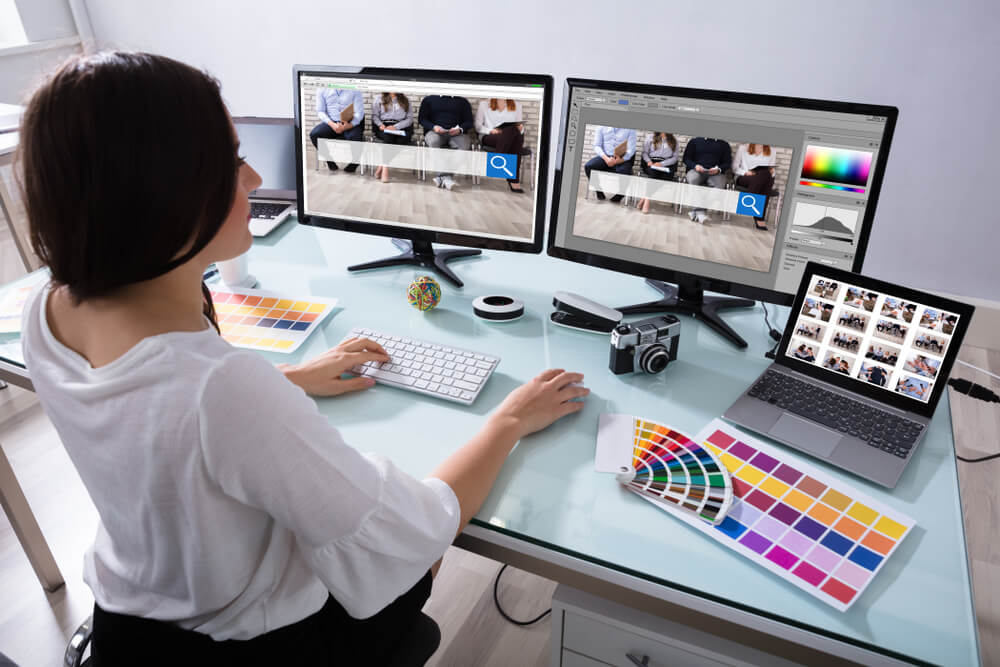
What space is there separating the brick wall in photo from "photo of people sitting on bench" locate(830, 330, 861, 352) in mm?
692

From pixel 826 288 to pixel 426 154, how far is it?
0.87m

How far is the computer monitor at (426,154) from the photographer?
142 cm

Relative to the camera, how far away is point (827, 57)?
2.57 metres

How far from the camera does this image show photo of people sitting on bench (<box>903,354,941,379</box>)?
1.06 metres

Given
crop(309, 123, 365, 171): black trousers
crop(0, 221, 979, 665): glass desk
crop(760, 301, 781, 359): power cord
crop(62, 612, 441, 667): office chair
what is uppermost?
crop(309, 123, 365, 171): black trousers

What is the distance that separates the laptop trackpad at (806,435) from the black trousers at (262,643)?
66cm

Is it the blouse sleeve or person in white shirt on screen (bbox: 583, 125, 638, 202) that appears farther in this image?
person in white shirt on screen (bbox: 583, 125, 638, 202)

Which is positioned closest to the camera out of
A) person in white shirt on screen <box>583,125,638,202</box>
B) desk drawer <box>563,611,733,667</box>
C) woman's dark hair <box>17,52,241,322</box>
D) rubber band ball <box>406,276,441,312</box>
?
woman's dark hair <box>17,52,241,322</box>

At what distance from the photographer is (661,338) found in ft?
4.07

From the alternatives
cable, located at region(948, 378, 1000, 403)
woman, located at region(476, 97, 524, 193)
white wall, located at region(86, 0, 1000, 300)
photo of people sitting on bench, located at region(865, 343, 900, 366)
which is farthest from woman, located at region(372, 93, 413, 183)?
white wall, located at region(86, 0, 1000, 300)

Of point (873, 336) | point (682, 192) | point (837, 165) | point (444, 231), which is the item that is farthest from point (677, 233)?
point (444, 231)

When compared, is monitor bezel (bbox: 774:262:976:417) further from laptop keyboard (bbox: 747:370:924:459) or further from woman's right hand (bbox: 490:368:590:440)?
woman's right hand (bbox: 490:368:590:440)

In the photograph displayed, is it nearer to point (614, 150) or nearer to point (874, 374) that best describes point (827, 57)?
point (614, 150)

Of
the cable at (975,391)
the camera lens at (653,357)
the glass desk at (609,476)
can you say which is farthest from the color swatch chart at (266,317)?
the cable at (975,391)
